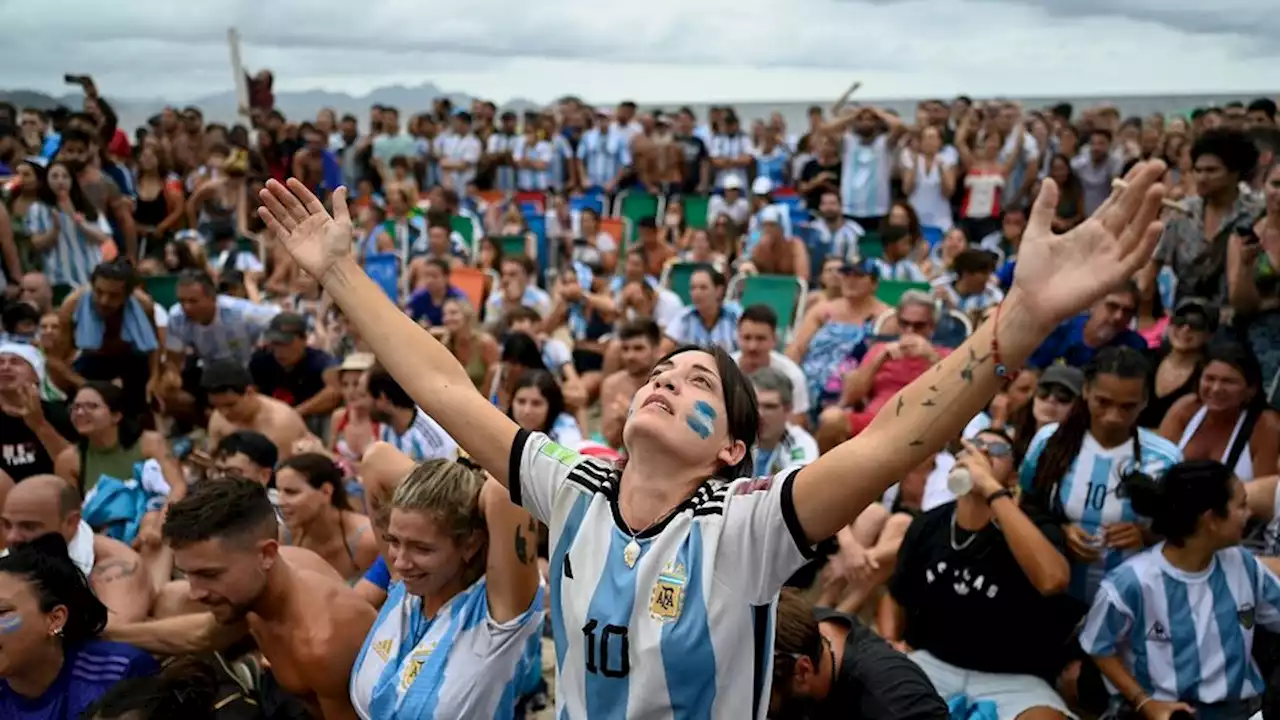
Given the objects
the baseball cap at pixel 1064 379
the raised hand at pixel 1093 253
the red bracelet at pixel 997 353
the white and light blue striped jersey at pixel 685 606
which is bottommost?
the baseball cap at pixel 1064 379

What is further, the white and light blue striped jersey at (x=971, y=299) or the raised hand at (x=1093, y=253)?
the white and light blue striped jersey at (x=971, y=299)

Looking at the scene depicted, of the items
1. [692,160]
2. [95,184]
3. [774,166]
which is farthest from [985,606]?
[774,166]

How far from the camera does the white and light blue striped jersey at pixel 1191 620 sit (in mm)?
3268

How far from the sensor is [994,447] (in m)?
3.71

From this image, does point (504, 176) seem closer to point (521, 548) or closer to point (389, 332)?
point (521, 548)

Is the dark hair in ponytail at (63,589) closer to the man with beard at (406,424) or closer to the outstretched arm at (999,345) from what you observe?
the outstretched arm at (999,345)

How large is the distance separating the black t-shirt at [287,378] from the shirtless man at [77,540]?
2.84 m

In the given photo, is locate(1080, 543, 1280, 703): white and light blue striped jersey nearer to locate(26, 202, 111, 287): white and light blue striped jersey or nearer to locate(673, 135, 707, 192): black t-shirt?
locate(26, 202, 111, 287): white and light blue striped jersey

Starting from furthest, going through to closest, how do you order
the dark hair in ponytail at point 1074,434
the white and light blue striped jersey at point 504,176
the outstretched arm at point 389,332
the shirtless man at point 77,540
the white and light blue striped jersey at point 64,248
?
the white and light blue striped jersey at point 504,176 < the white and light blue striped jersey at point 64,248 < the dark hair in ponytail at point 1074,434 < the shirtless man at point 77,540 < the outstretched arm at point 389,332

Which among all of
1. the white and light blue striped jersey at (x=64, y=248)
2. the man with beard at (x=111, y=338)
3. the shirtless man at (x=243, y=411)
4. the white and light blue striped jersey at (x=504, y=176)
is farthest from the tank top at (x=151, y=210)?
the shirtless man at (x=243, y=411)

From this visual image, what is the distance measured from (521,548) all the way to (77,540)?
6.65ft

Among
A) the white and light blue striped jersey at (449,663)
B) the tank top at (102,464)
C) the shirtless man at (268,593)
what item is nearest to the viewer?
the white and light blue striped jersey at (449,663)

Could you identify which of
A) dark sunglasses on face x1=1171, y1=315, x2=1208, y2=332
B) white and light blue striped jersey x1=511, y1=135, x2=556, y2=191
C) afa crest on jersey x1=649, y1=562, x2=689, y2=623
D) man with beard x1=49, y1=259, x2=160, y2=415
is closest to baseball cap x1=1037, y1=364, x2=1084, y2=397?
dark sunglasses on face x1=1171, y1=315, x2=1208, y2=332

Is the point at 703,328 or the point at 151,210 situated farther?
the point at 151,210
